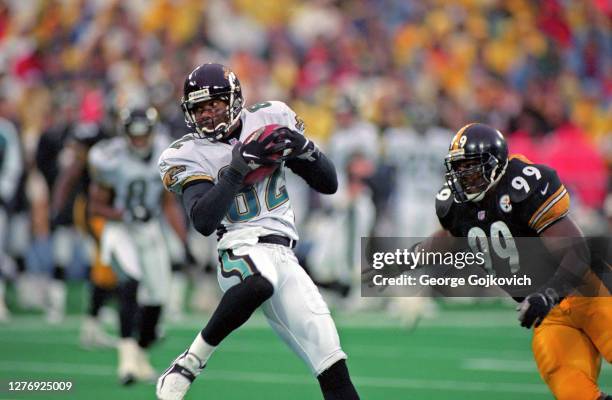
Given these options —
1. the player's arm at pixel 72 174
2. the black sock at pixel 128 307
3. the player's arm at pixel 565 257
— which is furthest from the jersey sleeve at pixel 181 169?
the player's arm at pixel 72 174

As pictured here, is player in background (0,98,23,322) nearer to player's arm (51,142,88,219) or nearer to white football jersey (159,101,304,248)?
player's arm (51,142,88,219)

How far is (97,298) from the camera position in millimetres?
8578

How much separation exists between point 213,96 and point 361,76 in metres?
9.04

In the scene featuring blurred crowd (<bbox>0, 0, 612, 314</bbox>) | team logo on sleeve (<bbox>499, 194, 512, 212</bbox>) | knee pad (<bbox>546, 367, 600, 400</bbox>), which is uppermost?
blurred crowd (<bbox>0, 0, 612, 314</bbox>)

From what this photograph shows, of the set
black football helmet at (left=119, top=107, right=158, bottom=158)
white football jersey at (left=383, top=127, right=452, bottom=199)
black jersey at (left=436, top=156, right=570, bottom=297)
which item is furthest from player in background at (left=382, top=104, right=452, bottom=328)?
black jersey at (left=436, top=156, right=570, bottom=297)

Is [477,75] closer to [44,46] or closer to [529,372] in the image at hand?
[44,46]

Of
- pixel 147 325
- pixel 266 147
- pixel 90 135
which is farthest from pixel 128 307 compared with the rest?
pixel 266 147

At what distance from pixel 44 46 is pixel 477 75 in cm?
563

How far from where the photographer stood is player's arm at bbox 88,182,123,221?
300 inches

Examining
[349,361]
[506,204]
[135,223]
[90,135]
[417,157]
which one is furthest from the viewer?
[417,157]

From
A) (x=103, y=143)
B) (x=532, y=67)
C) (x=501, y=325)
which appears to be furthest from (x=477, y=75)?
(x=103, y=143)

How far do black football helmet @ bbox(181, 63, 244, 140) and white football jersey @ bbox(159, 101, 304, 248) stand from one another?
0.07m

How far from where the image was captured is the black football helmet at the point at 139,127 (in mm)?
7445

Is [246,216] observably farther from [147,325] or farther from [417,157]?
[417,157]
